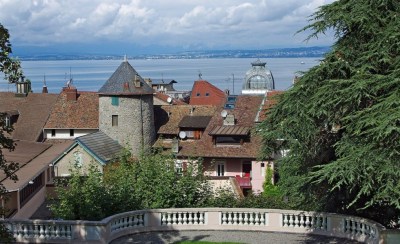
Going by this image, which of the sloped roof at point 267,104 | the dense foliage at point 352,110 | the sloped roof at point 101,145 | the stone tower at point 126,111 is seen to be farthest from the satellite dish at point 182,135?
the dense foliage at point 352,110

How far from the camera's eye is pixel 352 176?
14.1 metres

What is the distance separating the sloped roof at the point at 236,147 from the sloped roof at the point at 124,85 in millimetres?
6338

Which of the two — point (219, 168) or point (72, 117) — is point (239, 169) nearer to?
point (219, 168)

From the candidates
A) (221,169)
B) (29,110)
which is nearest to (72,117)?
(29,110)

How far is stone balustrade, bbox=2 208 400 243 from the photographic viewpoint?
17.2 meters

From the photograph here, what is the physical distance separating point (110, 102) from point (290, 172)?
32.6m

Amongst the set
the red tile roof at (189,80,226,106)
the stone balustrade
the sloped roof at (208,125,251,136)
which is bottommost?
the stone balustrade

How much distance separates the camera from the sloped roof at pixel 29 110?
50375 mm

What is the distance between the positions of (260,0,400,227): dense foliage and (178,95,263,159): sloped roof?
23.5m

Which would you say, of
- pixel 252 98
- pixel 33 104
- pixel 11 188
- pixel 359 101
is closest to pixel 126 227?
pixel 11 188

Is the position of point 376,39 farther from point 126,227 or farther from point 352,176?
point 126,227

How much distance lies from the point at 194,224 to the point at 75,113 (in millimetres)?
34948

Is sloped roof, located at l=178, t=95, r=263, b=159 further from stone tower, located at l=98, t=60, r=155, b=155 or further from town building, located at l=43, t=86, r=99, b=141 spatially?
town building, located at l=43, t=86, r=99, b=141

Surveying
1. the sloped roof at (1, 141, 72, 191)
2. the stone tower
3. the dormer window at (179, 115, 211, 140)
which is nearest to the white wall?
the stone tower
